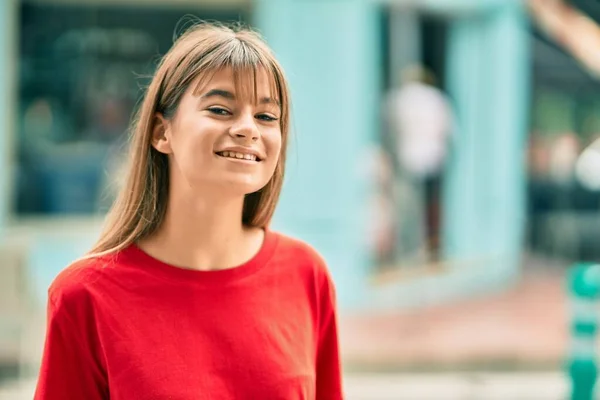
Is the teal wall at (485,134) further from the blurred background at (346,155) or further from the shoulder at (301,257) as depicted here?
the shoulder at (301,257)

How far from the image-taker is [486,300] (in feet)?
35.2

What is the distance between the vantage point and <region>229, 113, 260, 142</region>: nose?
2.03 m

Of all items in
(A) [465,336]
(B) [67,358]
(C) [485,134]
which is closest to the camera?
(B) [67,358]

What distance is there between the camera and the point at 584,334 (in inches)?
202

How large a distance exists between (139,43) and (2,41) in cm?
129

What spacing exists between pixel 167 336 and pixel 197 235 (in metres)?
0.24

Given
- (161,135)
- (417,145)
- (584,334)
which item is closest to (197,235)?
(161,135)

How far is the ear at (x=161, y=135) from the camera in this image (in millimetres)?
2123

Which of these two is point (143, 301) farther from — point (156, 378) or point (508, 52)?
point (508, 52)

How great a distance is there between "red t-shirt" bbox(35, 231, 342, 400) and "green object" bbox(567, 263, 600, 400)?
3.22 metres

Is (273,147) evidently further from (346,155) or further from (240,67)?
(346,155)

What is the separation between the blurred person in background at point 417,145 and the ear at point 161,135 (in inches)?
317

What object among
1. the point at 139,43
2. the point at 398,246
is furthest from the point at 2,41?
the point at 398,246

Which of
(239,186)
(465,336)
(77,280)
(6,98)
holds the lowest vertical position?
(465,336)
